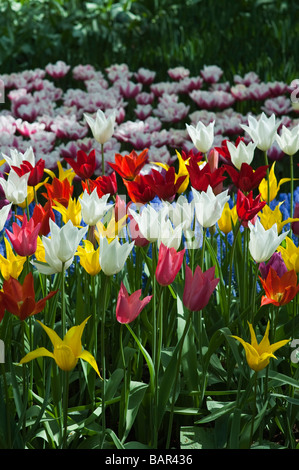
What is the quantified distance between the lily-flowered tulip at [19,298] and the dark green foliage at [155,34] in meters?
3.36

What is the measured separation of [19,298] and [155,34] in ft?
15.5

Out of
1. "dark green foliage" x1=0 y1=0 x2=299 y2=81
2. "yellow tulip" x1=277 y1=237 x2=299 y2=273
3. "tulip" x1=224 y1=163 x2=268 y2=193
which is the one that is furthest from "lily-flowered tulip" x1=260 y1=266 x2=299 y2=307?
"dark green foliage" x1=0 y1=0 x2=299 y2=81

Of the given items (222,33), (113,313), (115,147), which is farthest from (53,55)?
(113,313)

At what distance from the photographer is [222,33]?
19.1ft

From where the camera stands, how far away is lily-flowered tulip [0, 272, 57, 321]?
53.0 inches

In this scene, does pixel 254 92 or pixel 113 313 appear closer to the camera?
pixel 113 313

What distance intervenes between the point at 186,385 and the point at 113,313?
0.94 ft

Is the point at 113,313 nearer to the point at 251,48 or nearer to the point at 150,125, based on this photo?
the point at 150,125

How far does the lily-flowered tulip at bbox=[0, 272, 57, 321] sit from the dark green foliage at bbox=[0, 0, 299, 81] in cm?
336

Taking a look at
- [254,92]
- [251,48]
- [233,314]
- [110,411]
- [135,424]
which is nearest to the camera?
[135,424]

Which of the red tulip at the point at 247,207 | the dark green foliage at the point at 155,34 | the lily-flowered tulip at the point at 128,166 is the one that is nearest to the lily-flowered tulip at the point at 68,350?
the red tulip at the point at 247,207

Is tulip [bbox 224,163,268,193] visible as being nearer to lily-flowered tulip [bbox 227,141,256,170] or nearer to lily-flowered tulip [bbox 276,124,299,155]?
lily-flowered tulip [bbox 227,141,256,170]

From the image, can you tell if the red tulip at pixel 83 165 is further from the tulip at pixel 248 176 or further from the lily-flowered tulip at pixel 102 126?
the tulip at pixel 248 176

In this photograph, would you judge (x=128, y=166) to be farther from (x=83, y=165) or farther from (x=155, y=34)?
(x=155, y=34)
